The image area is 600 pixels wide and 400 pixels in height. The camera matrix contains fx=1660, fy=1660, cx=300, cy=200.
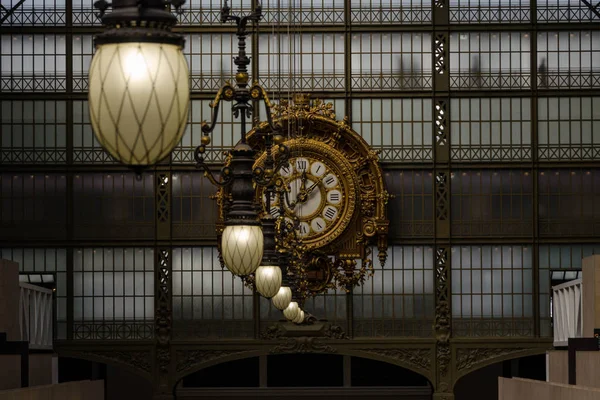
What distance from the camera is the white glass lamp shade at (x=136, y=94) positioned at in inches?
339

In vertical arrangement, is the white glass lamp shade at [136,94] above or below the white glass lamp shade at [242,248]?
above

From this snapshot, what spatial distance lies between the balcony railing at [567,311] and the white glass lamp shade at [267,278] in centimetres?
1418

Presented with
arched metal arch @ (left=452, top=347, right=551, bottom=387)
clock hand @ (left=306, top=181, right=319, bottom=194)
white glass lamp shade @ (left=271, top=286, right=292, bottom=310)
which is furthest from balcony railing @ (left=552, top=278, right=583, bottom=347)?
white glass lamp shade @ (left=271, top=286, right=292, bottom=310)

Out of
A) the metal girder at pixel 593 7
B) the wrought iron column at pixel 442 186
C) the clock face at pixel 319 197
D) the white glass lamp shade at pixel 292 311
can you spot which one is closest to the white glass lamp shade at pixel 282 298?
the white glass lamp shade at pixel 292 311

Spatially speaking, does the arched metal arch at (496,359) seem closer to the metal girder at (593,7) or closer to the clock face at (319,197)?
the clock face at (319,197)

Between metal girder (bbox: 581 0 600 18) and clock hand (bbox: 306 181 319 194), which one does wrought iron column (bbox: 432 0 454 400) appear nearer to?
clock hand (bbox: 306 181 319 194)

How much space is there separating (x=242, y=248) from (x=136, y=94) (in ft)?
24.8

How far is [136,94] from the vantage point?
28.4 feet

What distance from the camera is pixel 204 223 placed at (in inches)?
1640

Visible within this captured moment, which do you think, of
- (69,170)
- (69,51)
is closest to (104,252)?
(69,170)

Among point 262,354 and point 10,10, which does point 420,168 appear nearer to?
point 262,354

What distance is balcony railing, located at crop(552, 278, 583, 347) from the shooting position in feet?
115

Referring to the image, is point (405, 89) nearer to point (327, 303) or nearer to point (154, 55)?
point (327, 303)

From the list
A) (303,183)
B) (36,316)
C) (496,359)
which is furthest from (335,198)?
(36,316)
